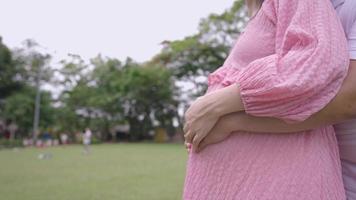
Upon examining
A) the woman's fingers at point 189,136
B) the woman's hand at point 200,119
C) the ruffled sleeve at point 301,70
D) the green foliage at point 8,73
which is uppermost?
the green foliage at point 8,73

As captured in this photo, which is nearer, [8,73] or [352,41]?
[352,41]

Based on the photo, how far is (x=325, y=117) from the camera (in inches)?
32.8

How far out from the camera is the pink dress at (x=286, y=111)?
804 millimetres

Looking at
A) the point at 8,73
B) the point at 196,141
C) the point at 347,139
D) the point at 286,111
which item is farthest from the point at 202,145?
the point at 8,73

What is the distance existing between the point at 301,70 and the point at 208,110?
211 mm

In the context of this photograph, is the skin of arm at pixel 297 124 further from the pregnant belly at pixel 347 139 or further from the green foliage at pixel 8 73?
the green foliage at pixel 8 73

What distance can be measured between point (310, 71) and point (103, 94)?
29.6 m

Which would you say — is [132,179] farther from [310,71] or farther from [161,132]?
[161,132]

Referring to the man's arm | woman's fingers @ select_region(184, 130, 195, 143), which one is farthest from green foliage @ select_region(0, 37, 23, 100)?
the man's arm

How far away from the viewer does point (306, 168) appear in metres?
0.84

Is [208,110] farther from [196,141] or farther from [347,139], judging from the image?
[347,139]

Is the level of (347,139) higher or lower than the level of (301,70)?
lower

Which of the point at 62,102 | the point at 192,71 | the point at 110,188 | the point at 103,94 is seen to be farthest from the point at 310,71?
the point at 62,102

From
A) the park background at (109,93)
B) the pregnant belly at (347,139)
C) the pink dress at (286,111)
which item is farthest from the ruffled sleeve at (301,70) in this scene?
the park background at (109,93)
